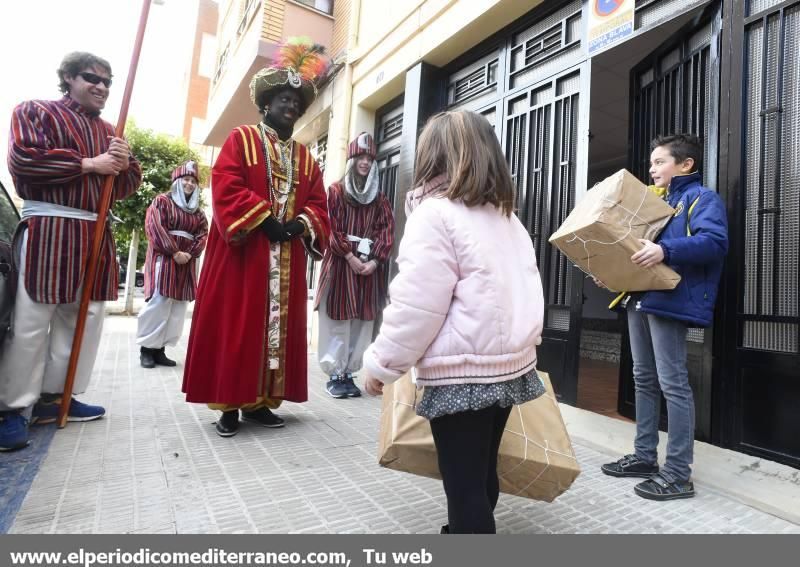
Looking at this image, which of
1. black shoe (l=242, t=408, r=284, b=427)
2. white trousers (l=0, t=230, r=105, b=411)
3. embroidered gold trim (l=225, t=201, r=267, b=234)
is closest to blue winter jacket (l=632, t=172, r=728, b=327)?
embroidered gold trim (l=225, t=201, r=267, b=234)

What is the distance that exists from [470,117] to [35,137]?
2.55 meters

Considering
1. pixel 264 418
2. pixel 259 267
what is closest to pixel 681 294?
pixel 259 267

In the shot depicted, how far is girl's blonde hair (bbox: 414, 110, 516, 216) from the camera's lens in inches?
53.4

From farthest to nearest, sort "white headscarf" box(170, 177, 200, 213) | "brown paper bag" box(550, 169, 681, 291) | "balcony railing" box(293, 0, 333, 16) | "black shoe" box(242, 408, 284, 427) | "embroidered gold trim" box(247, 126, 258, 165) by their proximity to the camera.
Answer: "balcony railing" box(293, 0, 333, 16)
"white headscarf" box(170, 177, 200, 213)
"black shoe" box(242, 408, 284, 427)
"embroidered gold trim" box(247, 126, 258, 165)
"brown paper bag" box(550, 169, 681, 291)

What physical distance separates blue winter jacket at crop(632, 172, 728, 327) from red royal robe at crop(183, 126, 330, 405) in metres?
2.03

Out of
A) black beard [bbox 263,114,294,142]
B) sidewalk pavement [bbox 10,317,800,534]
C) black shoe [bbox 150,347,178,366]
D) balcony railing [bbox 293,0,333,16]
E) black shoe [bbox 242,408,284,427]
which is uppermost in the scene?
balcony railing [bbox 293,0,333,16]

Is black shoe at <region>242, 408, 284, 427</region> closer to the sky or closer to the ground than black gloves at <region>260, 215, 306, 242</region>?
closer to the ground

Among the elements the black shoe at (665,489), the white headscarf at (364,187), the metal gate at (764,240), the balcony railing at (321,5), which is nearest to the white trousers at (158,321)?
the white headscarf at (364,187)

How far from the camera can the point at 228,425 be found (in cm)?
284

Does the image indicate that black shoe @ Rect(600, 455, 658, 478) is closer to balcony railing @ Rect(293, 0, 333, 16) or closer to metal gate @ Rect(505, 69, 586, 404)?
metal gate @ Rect(505, 69, 586, 404)

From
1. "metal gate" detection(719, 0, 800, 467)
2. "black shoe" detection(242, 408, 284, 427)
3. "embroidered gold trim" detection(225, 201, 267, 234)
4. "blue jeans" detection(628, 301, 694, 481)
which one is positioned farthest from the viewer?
"black shoe" detection(242, 408, 284, 427)

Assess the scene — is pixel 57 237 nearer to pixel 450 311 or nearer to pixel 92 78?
pixel 92 78

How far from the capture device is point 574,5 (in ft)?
12.8

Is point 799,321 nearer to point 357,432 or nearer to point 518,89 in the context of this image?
point 357,432
